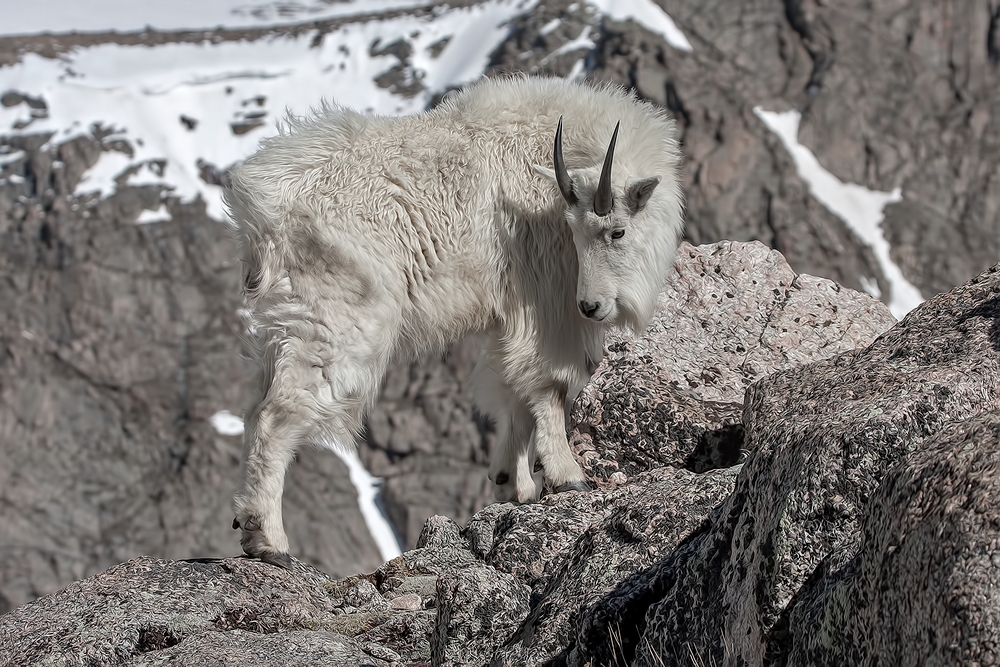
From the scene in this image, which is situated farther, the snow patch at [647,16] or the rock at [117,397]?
the snow patch at [647,16]

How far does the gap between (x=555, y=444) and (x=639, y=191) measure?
6.21 feet

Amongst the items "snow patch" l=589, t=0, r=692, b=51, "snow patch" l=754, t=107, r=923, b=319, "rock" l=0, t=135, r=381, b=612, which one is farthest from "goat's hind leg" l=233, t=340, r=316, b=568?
"snow patch" l=589, t=0, r=692, b=51

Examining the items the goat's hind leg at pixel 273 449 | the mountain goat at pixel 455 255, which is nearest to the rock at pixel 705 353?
the mountain goat at pixel 455 255

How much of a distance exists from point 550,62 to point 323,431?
135564 millimetres

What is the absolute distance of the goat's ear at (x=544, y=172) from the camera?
26.6 feet

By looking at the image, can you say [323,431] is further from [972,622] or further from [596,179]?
[972,622]

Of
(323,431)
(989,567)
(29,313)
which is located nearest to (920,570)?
(989,567)

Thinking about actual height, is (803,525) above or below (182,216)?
above

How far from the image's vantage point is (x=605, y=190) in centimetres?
778

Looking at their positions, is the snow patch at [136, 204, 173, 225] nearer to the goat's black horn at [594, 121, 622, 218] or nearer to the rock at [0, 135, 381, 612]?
the rock at [0, 135, 381, 612]

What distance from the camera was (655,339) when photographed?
9664 mm

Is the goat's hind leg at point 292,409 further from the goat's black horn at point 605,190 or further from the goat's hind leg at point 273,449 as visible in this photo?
the goat's black horn at point 605,190

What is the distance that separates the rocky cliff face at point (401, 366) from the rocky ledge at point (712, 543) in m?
78.2

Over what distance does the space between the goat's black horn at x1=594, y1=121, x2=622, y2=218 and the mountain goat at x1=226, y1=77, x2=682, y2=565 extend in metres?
0.01
